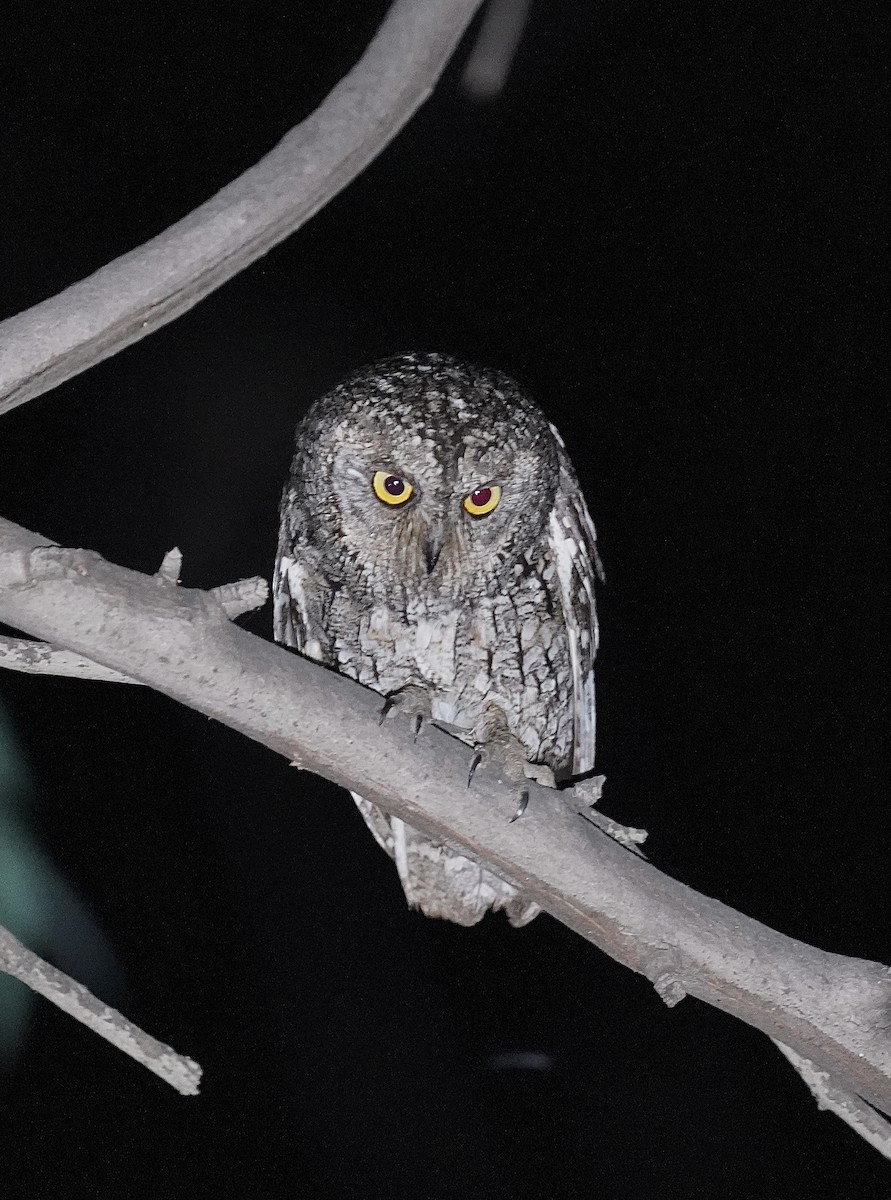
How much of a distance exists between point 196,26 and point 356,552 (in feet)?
5.25

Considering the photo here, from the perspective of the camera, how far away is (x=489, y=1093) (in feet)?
9.05

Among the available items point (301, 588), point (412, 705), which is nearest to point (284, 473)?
point (301, 588)

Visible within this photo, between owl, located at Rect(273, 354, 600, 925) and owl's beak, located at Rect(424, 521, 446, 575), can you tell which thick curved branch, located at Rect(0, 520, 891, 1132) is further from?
owl's beak, located at Rect(424, 521, 446, 575)

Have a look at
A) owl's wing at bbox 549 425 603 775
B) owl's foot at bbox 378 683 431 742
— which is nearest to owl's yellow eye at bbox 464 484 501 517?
owl's wing at bbox 549 425 603 775

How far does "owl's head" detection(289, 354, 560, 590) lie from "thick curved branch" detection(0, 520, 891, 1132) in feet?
1.75

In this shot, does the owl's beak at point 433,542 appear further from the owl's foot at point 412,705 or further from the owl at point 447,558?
the owl's foot at point 412,705

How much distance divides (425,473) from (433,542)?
0.13 m

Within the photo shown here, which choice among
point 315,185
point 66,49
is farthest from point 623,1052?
point 66,49

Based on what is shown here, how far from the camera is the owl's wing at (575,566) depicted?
1.91 metres

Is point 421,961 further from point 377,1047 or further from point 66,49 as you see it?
point 66,49

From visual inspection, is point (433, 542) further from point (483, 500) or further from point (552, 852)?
point (552, 852)

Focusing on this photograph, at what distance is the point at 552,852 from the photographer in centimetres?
120

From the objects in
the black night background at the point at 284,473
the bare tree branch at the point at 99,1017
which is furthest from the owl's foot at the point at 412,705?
the black night background at the point at 284,473

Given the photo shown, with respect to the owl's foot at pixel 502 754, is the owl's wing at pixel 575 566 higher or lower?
higher
